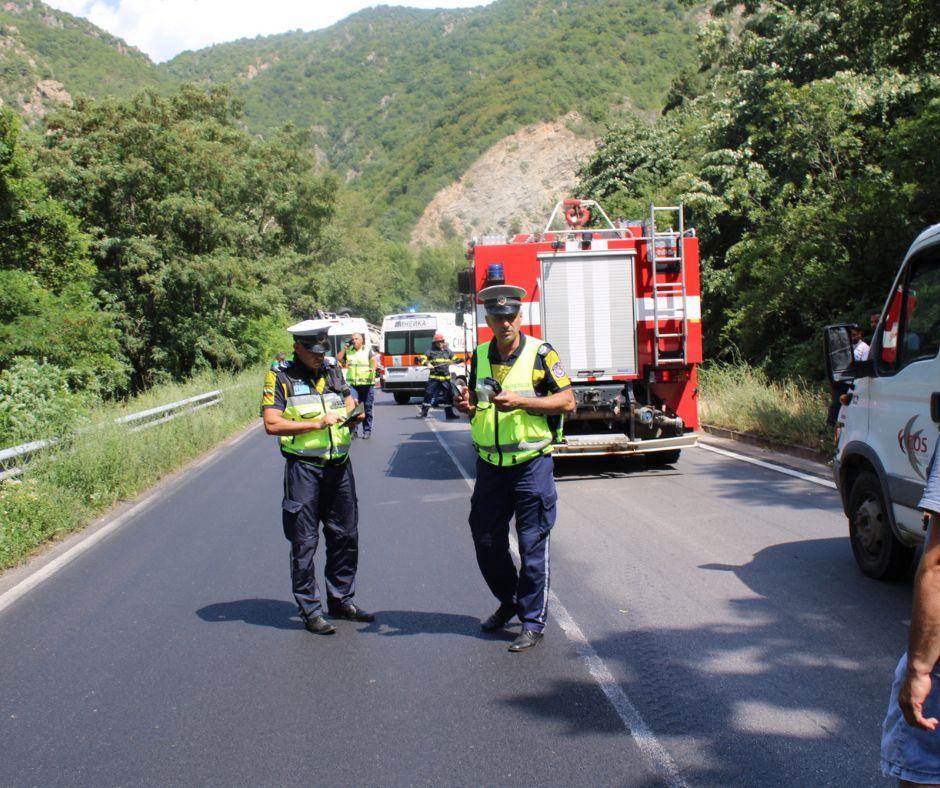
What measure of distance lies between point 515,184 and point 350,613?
9820cm

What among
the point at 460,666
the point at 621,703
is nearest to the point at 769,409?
the point at 460,666

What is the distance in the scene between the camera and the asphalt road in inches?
154

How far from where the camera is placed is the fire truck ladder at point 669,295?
11688 mm

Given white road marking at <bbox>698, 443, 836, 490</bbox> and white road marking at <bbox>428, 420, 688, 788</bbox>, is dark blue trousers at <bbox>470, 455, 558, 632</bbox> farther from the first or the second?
white road marking at <bbox>698, 443, 836, 490</bbox>

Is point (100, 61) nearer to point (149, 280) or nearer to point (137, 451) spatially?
point (149, 280)

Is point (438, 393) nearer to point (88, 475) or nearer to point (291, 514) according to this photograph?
point (88, 475)

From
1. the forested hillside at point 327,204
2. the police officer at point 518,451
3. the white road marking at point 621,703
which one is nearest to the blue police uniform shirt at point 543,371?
the police officer at point 518,451

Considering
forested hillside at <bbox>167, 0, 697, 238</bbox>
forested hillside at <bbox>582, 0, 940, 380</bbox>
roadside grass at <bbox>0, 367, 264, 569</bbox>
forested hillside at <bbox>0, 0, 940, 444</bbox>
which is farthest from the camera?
forested hillside at <bbox>167, 0, 697, 238</bbox>

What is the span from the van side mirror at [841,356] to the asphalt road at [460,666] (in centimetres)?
138

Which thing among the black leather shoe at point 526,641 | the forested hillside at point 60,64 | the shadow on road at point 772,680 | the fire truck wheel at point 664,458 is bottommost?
the fire truck wheel at point 664,458

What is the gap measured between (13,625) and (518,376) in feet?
11.9

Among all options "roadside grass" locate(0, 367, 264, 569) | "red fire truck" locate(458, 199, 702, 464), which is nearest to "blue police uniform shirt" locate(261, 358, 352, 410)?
"roadside grass" locate(0, 367, 264, 569)

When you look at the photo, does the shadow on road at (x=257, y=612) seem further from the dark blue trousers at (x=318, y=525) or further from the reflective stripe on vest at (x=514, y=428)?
the reflective stripe on vest at (x=514, y=428)

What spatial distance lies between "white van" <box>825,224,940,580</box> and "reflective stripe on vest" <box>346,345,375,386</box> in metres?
11.3
